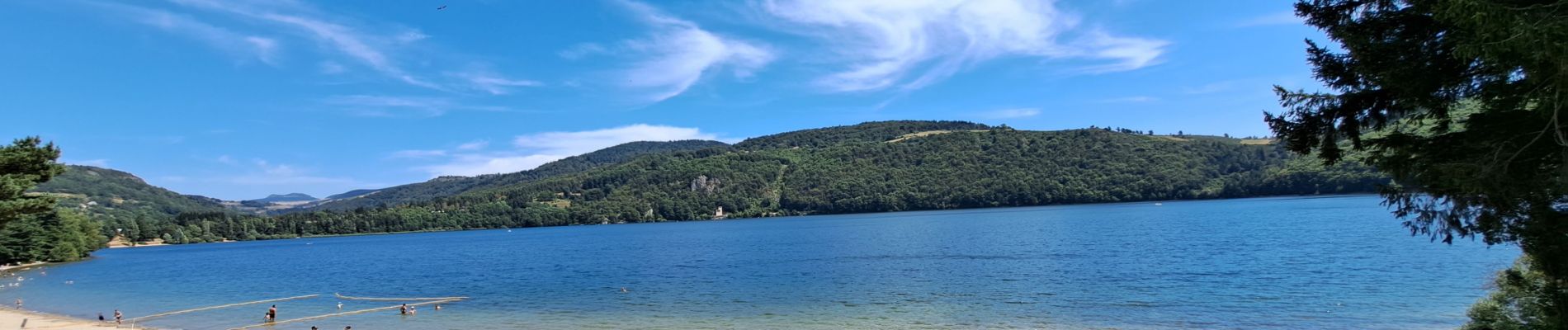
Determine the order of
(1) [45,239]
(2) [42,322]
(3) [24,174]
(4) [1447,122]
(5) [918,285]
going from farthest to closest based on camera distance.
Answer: (1) [45,239] → (5) [918,285] → (2) [42,322] → (3) [24,174] → (4) [1447,122]

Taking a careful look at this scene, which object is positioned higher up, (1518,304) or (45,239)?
(45,239)

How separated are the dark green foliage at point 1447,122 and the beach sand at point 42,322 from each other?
45730mm

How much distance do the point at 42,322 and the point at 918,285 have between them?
43406mm

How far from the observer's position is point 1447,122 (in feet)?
33.8

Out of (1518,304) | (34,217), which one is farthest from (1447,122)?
(34,217)

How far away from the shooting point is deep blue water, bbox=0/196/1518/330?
3102 cm

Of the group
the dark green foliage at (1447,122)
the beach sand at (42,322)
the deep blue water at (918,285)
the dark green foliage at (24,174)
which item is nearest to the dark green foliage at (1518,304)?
the dark green foliage at (1447,122)

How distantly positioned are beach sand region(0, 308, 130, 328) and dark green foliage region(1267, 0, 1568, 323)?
45.7 metres

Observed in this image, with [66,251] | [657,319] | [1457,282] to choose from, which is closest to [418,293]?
[657,319]

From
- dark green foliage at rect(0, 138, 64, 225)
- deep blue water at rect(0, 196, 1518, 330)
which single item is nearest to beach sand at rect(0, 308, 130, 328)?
deep blue water at rect(0, 196, 1518, 330)

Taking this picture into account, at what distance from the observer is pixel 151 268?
295ft

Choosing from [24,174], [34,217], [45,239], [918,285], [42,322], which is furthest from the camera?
[45,239]

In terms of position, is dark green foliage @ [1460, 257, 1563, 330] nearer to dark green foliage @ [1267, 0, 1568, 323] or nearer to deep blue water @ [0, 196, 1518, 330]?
dark green foliage @ [1267, 0, 1568, 323]

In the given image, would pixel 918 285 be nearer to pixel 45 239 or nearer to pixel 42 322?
pixel 42 322
